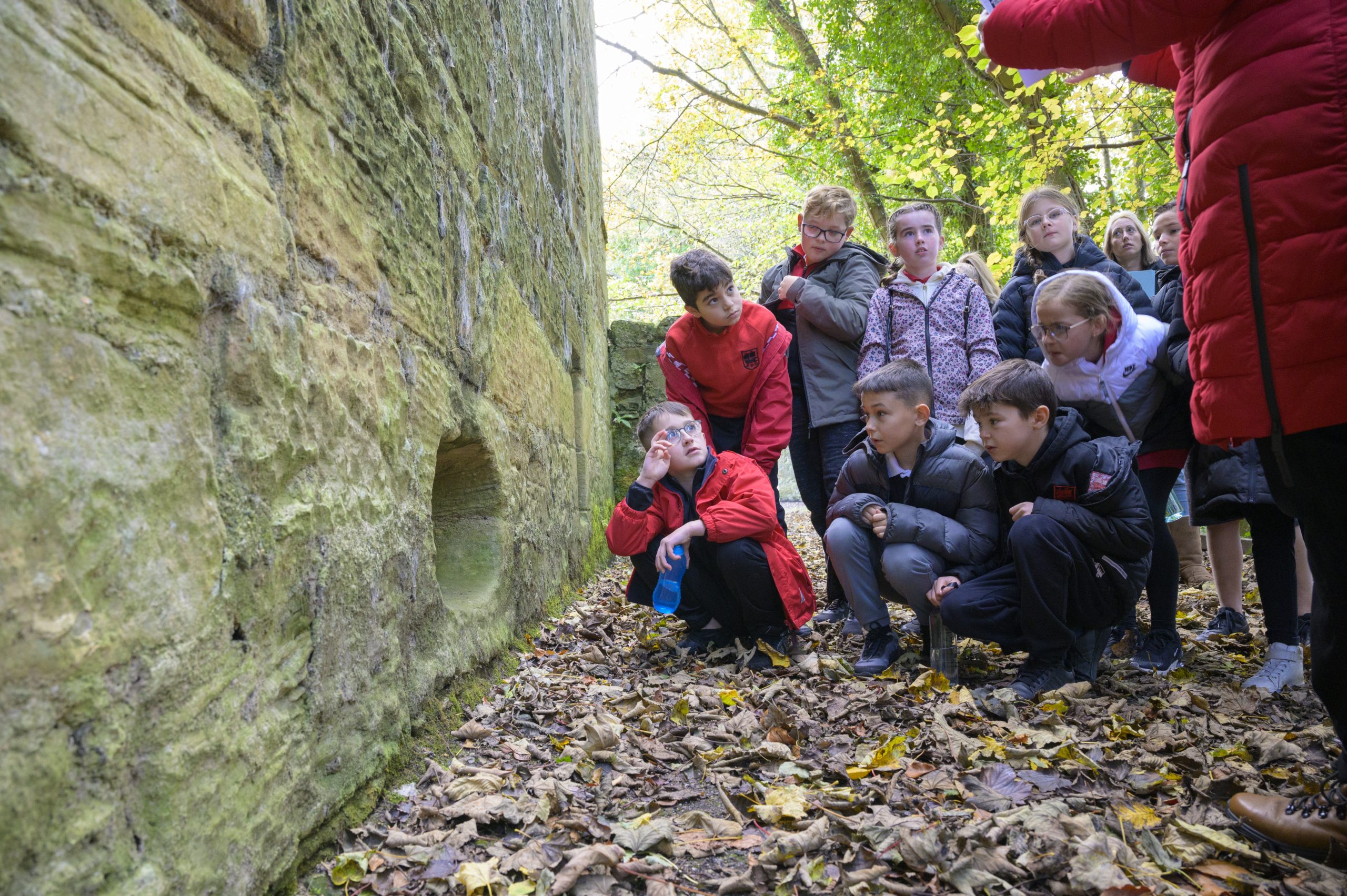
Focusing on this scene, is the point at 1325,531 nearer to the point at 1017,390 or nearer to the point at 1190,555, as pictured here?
the point at 1017,390

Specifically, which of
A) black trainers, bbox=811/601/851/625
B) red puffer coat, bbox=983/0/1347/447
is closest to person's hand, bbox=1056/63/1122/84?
red puffer coat, bbox=983/0/1347/447

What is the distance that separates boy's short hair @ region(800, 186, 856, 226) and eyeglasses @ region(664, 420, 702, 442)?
1337 millimetres

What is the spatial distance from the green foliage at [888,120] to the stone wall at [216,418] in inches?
155

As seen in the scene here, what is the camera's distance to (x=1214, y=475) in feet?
9.88

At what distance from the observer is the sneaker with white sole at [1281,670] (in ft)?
8.57

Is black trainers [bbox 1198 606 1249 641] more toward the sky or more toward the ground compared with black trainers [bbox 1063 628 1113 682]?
more toward the ground

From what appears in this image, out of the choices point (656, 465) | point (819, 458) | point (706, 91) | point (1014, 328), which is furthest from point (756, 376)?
point (706, 91)

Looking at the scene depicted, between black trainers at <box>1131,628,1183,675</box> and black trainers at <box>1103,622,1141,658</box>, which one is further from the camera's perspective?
black trainers at <box>1103,622,1141,658</box>

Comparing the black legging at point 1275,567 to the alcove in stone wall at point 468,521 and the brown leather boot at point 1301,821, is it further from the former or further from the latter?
the alcove in stone wall at point 468,521

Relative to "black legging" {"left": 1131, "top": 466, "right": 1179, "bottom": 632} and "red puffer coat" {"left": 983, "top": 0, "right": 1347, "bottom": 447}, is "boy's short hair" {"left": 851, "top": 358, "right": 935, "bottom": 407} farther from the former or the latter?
"red puffer coat" {"left": 983, "top": 0, "right": 1347, "bottom": 447}

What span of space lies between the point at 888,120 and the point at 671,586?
27.9ft

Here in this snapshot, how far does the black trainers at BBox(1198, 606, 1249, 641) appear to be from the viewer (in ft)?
10.9

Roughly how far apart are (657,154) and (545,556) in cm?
1198

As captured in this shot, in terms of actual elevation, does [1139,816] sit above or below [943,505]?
below
